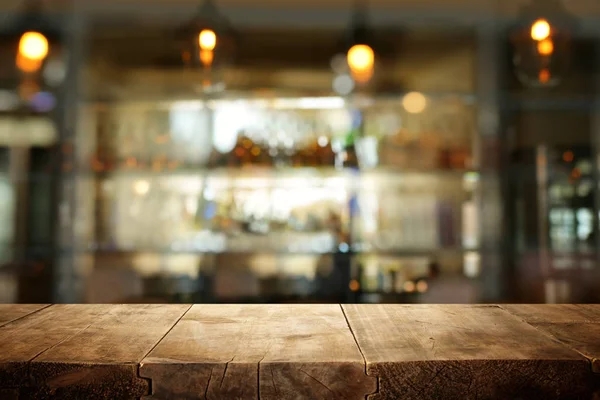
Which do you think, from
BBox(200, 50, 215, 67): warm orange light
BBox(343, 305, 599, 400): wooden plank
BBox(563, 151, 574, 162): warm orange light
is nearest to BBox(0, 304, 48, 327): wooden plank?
BBox(343, 305, 599, 400): wooden plank

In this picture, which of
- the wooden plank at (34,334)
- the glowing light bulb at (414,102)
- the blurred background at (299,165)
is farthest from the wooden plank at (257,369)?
the glowing light bulb at (414,102)

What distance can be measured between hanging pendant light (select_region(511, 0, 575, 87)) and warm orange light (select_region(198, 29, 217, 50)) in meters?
1.13

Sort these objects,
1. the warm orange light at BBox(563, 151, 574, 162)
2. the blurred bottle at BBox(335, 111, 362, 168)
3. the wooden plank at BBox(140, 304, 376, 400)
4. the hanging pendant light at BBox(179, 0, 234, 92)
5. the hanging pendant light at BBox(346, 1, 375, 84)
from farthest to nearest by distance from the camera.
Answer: the warm orange light at BBox(563, 151, 574, 162)
the blurred bottle at BBox(335, 111, 362, 168)
the hanging pendant light at BBox(346, 1, 375, 84)
the hanging pendant light at BBox(179, 0, 234, 92)
the wooden plank at BBox(140, 304, 376, 400)

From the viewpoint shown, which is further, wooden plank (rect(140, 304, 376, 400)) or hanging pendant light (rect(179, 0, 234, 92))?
hanging pendant light (rect(179, 0, 234, 92))

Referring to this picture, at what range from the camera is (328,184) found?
2.97 metres

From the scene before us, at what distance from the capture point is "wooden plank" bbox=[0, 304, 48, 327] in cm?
89

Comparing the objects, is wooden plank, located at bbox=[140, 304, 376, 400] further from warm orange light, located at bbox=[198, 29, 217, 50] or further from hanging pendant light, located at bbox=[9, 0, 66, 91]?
hanging pendant light, located at bbox=[9, 0, 66, 91]

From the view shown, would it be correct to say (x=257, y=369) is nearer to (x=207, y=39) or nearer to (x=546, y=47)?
(x=207, y=39)

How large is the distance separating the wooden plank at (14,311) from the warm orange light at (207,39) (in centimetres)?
127

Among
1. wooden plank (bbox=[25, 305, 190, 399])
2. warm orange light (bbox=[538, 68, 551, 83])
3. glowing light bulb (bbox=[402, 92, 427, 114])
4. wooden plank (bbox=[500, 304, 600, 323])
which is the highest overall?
glowing light bulb (bbox=[402, 92, 427, 114])

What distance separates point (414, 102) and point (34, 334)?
255cm

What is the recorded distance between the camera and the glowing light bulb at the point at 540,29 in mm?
1997

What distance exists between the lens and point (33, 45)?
2.16 meters

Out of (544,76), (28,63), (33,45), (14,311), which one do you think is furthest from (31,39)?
(544,76)
